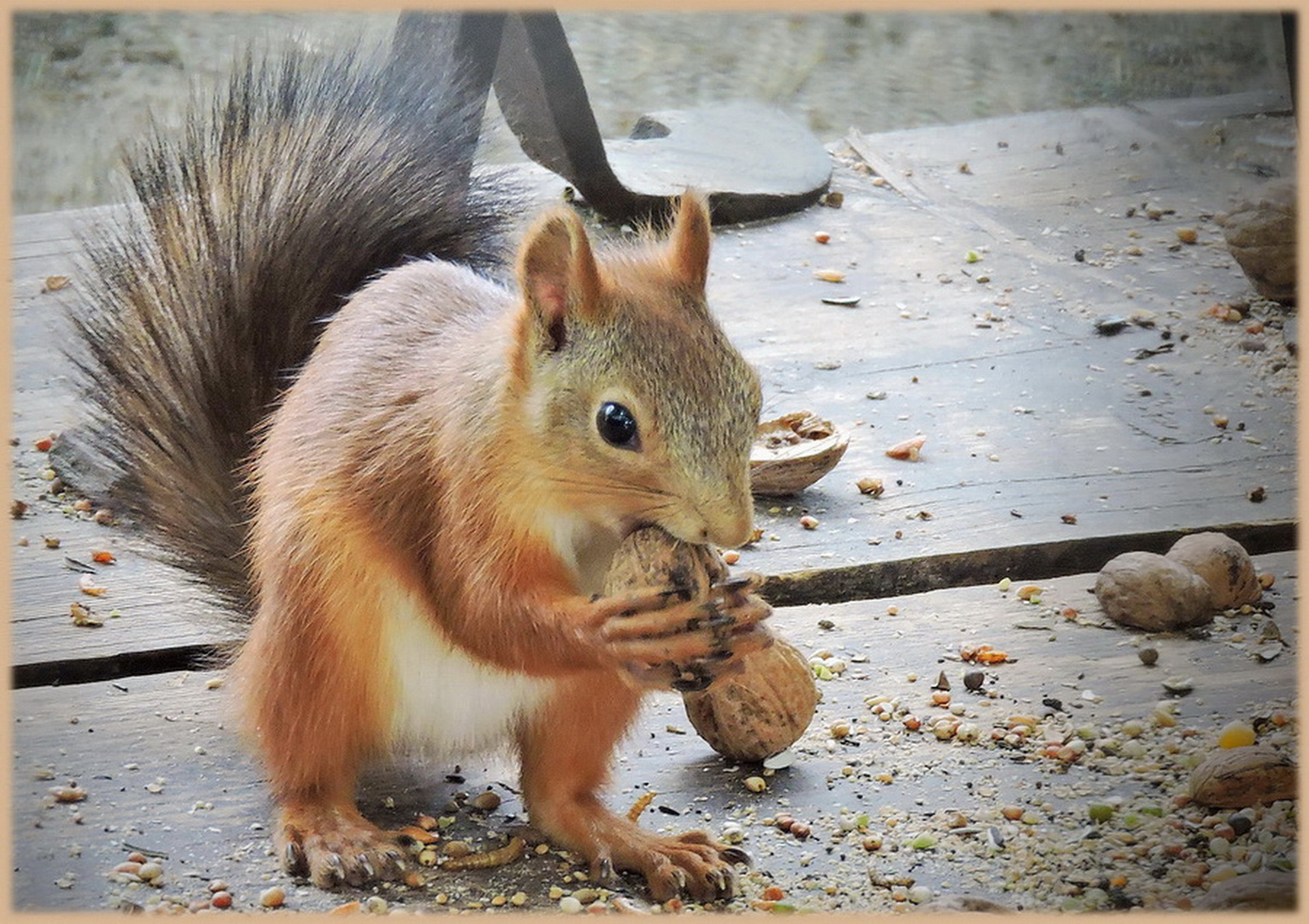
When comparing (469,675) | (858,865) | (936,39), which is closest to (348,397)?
(469,675)

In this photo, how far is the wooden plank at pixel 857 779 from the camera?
1445 millimetres

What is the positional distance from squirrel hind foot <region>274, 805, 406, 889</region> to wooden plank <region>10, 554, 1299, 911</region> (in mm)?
18

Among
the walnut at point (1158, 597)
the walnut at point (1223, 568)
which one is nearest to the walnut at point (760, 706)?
the walnut at point (1158, 597)

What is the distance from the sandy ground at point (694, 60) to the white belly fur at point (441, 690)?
0.61 meters

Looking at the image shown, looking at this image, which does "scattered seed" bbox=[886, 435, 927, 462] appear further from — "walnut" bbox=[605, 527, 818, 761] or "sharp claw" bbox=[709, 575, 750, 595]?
"sharp claw" bbox=[709, 575, 750, 595]

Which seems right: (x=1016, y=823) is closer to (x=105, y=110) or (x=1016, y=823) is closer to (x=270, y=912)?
(x=270, y=912)

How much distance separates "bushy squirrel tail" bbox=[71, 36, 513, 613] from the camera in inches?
66.5

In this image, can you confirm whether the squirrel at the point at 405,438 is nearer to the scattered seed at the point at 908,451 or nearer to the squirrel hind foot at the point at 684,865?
the squirrel hind foot at the point at 684,865

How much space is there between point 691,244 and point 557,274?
0.45 feet

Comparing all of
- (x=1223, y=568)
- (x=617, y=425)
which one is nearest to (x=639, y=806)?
(x=617, y=425)

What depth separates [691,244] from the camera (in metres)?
1.39

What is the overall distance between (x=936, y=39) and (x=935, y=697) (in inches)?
38.8

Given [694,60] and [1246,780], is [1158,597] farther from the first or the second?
[694,60]

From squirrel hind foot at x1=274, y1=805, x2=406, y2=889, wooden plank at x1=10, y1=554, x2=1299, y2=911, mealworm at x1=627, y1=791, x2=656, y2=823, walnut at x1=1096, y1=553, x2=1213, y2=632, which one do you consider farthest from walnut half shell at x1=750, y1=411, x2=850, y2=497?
squirrel hind foot at x1=274, y1=805, x2=406, y2=889
